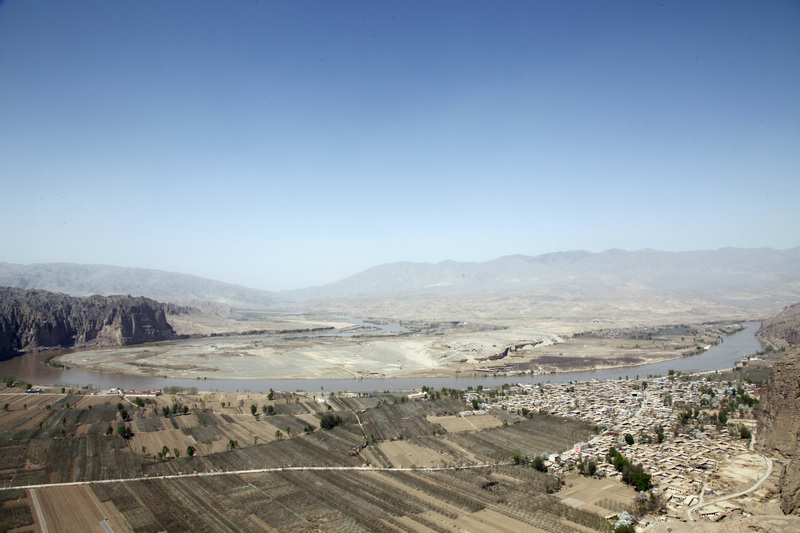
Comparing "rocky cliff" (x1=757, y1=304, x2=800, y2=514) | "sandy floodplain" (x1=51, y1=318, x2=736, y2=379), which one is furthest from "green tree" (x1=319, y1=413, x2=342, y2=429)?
"rocky cliff" (x1=757, y1=304, x2=800, y2=514)

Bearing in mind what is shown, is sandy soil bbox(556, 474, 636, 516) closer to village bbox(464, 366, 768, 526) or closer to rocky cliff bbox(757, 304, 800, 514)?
village bbox(464, 366, 768, 526)

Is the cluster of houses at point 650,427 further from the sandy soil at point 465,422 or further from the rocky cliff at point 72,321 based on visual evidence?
the rocky cliff at point 72,321

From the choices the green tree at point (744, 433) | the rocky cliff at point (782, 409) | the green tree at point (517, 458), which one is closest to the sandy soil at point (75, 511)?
the green tree at point (517, 458)

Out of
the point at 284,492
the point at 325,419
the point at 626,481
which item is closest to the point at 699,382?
the point at 626,481

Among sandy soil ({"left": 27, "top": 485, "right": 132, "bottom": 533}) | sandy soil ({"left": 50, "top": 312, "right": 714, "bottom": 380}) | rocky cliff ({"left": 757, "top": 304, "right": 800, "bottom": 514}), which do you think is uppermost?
rocky cliff ({"left": 757, "top": 304, "right": 800, "bottom": 514})

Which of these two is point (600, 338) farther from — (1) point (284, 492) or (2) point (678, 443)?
(1) point (284, 492)

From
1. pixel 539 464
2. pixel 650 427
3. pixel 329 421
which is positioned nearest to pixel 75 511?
pixel 329 421
